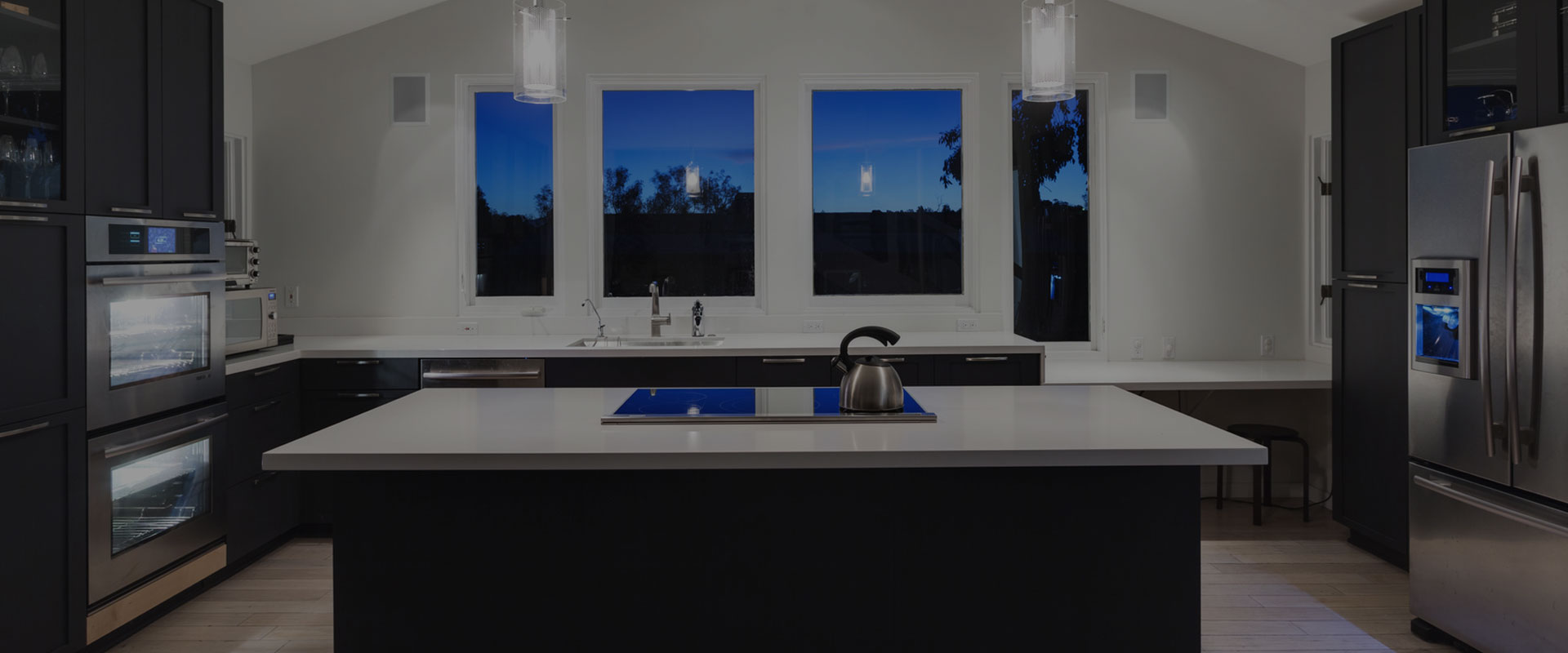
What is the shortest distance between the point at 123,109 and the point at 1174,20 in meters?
4.81

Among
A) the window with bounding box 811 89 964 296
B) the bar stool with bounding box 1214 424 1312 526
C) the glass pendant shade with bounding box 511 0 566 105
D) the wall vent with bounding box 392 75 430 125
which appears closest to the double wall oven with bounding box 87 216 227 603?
the glass pendant shade with bounding box 511 0 566 105

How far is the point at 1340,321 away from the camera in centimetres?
427

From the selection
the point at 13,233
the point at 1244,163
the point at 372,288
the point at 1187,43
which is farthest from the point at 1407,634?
the point at 372,288

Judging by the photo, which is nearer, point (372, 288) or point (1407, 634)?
point (1407, 634)

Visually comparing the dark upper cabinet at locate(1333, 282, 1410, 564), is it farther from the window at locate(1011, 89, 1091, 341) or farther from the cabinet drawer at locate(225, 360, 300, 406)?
the cabinet drawer at locate(225, 360, 300, 406)

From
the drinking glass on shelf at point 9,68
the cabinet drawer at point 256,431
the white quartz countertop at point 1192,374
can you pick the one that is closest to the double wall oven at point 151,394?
the cabinet drawer at point 256,431

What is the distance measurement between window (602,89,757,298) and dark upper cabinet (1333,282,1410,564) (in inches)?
114

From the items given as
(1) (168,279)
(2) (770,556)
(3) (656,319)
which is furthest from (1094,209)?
(1) (168,279)

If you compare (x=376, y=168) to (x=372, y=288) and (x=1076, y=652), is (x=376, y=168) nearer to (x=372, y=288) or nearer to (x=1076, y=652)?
(x=372, y=288)

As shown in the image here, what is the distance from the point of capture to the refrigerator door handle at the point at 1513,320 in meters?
2.83

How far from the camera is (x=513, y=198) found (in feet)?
17.6

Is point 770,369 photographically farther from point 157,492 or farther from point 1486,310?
point 1486,310

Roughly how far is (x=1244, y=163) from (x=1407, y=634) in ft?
8.90

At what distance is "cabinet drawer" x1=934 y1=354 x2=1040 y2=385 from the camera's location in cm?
464
